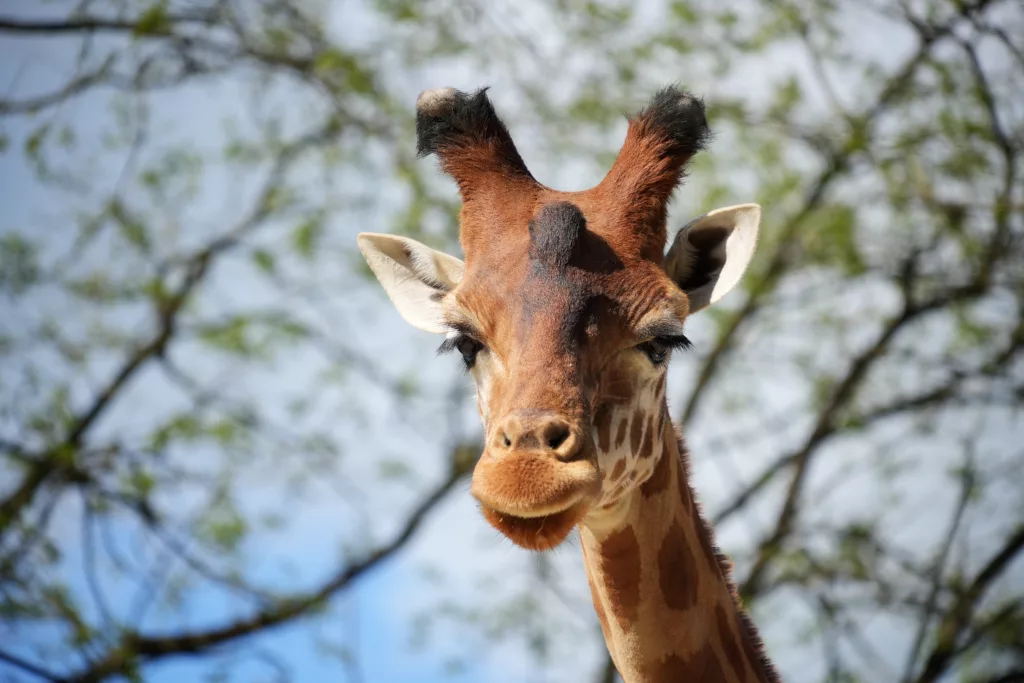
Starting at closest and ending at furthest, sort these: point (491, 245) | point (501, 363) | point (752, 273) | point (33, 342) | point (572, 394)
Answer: point (572, 394) → point (501, 363) → point (491, 245) → point (33, 342) → point (752, 273)

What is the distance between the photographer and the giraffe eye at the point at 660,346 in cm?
348

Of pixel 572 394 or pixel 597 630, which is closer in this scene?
pixel 572 394

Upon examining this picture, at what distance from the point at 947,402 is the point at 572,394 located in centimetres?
927

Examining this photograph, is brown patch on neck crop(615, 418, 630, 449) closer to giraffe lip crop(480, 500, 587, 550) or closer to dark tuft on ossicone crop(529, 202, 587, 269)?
giraffe lip crop(480, 500, 587, 550)

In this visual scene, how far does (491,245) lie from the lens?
3656 millimetres

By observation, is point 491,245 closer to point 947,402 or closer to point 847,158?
point 847,158

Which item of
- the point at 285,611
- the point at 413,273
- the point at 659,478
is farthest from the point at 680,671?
the point at 285,611

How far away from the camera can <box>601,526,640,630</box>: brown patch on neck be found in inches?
141

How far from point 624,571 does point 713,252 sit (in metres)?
1.26

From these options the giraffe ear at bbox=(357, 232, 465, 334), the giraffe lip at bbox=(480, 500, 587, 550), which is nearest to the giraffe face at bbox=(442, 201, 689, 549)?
the giraffe lip at bbox=(480, 500, 587, 550)

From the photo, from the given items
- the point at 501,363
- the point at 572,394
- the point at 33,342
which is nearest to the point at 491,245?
the point at 501,363

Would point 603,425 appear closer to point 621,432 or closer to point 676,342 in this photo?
point 621,432

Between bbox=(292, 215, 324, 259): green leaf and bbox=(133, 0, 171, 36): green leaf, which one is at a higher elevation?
bbox=(133, 0, 171, 36): green leaf

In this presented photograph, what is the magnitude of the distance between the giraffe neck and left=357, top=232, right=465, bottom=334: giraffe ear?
1.07 meters
